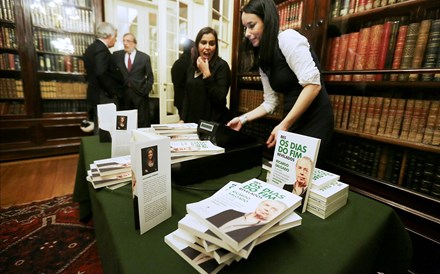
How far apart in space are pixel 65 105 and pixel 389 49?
3.49 meters

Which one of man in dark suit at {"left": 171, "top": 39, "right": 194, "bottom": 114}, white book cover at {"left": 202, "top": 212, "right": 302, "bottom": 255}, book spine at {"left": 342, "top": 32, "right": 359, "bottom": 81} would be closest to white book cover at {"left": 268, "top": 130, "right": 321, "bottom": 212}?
white book cover at {"left": 202, "top": 212, "right": 302, "bottom": 255}

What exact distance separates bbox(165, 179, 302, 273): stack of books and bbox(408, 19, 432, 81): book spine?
3.80 feet

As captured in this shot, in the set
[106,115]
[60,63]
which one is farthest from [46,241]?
[60,63]

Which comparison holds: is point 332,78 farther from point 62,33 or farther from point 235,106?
point 62,33

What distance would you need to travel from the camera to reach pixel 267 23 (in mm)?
1052

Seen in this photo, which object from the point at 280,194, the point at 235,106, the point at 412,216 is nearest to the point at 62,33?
the point at 235,106

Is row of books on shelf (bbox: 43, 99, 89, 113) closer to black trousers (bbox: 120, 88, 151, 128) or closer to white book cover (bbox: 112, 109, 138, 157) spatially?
black trousers (bbox: 120, 88, 151, 128)

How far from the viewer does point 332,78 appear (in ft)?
5.05

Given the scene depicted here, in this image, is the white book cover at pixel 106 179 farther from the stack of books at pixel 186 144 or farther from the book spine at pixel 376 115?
the book spine at pixel 376 115

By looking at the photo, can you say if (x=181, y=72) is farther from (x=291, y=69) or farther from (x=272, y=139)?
(x=272, y=139)

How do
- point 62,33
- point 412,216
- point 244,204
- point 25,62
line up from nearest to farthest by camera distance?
1. point 244,204
2. point 412,216
3. point 25,62
4. point 62,33

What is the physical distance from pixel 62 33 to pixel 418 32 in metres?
3.52

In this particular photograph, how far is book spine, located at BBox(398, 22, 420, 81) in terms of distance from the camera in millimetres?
1166

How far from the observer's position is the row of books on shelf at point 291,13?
1663 mm
